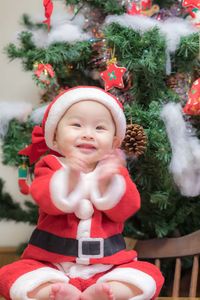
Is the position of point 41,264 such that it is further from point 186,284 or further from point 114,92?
point 186,284

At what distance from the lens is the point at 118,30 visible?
115 cm

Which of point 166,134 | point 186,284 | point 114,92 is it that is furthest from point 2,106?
point 186,284

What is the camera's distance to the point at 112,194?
0.85m

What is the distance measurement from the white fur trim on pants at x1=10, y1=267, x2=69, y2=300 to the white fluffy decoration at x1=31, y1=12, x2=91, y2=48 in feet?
2.19

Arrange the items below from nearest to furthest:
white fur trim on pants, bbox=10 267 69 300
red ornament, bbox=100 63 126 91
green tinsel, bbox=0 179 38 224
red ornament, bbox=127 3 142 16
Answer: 1. white fur trim on pants, bbox=10 267 69 300
2. red ornament, bbox=100 63 126 91
3. red ornament, bbox=127 3 142 16
4. green tinsel, bbox=0 179 38 224

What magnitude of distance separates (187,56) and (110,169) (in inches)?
18.9

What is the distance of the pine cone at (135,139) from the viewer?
1064mm

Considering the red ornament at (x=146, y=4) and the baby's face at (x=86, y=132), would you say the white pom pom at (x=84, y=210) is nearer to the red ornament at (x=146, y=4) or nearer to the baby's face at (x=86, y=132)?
the baby's face at (x=86, y=132)

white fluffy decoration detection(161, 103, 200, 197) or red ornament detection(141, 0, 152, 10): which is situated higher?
red ornament detection(141, 0, 152, 10)

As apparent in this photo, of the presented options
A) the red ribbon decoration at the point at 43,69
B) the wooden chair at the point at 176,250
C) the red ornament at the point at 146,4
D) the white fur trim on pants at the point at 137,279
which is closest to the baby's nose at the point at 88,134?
the white fur trim on pants at the point at 137,279

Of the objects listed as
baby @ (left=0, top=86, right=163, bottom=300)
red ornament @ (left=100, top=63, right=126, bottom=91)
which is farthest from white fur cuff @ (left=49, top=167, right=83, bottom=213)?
red ornament @ (left=100, top=63, right=126, bottom=91)

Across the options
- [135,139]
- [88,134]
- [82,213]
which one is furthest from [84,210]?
[135,139]

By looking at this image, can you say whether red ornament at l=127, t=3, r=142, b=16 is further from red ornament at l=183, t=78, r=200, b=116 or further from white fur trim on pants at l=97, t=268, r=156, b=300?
white fur trim on pants at l=97, t=268, r=156, b=300

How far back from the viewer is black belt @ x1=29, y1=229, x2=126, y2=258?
88cm
